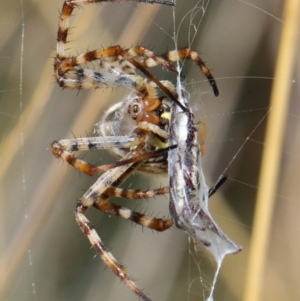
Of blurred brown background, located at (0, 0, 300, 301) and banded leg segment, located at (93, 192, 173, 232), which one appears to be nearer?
banded leg segment, located at (93, 192, 173, 232)

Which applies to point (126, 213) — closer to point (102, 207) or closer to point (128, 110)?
point (102, 207)

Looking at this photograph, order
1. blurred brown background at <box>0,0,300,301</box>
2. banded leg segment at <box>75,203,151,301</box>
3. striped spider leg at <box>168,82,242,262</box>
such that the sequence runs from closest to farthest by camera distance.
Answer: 1. striped spider leg at <box>168,82,242,262</box>
2. banded leg segment at <box>75,203,151,301</box>
3. blurred brown background at <box>0,0,300,301</box>

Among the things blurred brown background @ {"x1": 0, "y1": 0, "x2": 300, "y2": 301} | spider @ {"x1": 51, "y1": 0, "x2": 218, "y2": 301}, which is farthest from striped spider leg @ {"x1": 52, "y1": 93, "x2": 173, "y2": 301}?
blurred brown background @ {"x1": 0, "y1": 0, "x2": 300, "y2": 301}

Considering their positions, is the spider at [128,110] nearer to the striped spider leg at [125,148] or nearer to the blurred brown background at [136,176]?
the striped spider leg at [125,148]

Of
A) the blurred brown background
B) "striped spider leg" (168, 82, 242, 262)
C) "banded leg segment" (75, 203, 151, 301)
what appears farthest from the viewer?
the blurred brown background

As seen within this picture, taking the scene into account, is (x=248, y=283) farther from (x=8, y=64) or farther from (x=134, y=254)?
(x=8, y=64)

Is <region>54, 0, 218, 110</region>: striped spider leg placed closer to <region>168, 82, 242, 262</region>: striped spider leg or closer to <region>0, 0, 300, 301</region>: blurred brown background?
<region>168, 82, 242, 262</region>: striped spider leg
